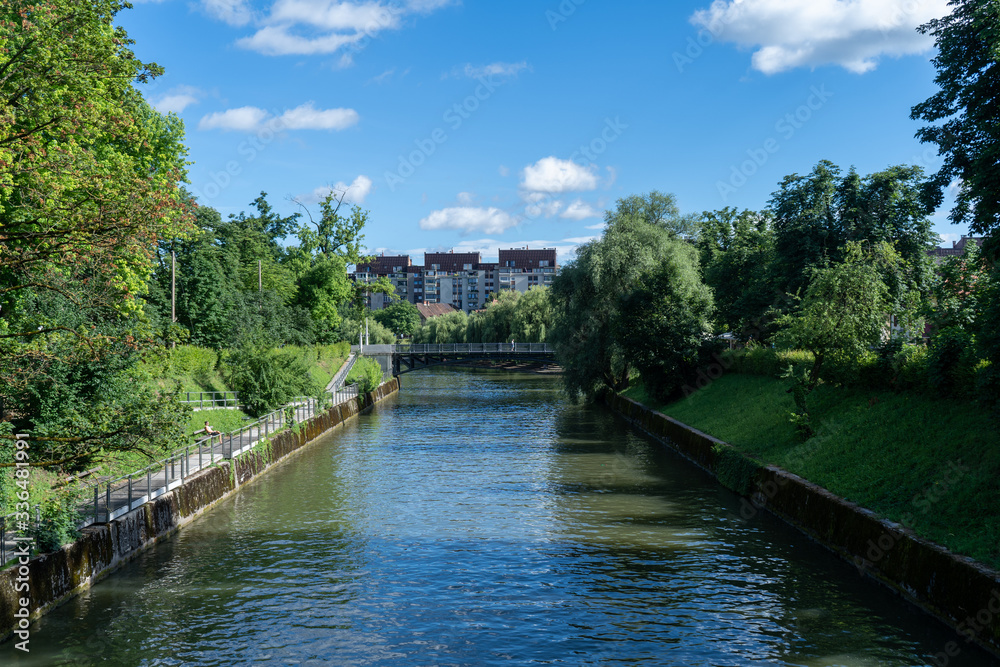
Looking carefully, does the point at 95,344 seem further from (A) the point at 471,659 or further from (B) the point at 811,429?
(B) the point at 811,429

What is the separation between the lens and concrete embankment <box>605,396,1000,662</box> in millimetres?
12945

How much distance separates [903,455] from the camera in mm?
19188

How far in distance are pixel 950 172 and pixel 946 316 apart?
16.0 ft

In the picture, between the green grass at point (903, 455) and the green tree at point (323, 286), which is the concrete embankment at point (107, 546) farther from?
the green tree at point (323, 286)

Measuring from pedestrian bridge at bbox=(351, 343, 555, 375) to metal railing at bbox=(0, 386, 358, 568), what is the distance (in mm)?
45590

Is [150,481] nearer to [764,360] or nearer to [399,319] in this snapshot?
[764,360]

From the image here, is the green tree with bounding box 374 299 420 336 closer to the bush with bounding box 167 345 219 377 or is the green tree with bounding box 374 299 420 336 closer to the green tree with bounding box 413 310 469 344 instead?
the green tree with bounding box 413 310 469 344

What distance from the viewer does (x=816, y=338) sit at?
26.1 meters

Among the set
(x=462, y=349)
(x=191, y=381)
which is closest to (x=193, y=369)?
(x=191, y=381)

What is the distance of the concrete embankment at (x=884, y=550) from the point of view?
12.9 meters

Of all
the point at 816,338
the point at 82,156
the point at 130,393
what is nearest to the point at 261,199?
the point at 130,393

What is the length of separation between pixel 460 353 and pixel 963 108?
205 ft

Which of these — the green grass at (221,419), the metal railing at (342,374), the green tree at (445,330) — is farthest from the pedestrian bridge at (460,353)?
the green grass at (221,419)

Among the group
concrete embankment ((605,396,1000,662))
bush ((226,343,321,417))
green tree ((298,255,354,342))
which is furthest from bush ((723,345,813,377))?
green tree ((298,255,354,342))
